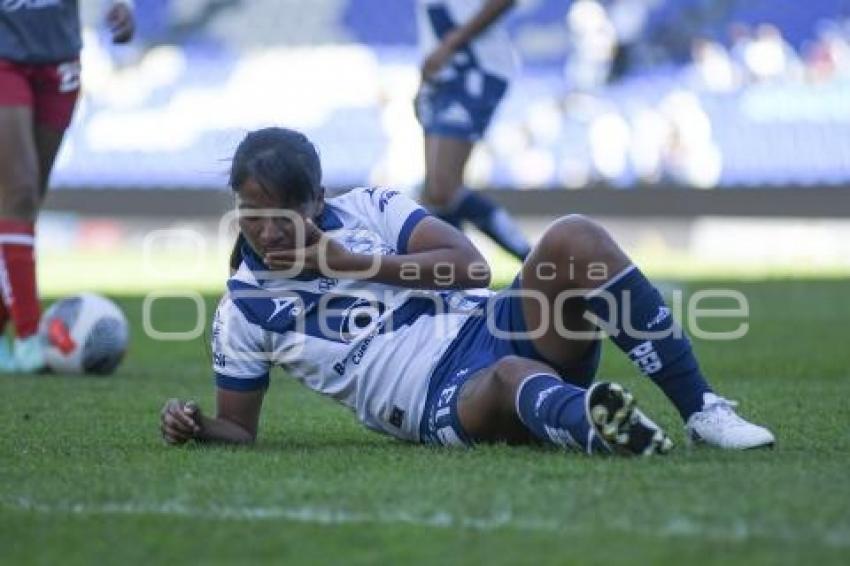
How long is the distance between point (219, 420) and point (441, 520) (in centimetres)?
133

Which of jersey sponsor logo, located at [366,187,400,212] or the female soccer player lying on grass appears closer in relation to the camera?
the female soccer player lying on grass

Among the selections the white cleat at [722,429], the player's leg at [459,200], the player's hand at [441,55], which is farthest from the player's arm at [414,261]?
the player's leg at [459,200]

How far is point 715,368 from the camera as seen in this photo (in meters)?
7.16

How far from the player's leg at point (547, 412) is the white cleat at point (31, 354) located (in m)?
3.32

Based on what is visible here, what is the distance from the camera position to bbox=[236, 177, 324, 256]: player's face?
389 cm

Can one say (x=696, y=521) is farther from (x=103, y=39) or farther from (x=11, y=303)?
(x=103, y=39)

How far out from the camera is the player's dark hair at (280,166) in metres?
3.92

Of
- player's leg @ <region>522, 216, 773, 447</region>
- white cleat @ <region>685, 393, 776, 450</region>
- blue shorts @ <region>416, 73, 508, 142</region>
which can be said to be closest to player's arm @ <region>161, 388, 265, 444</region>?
player's leg @ <region>522, 216, 773, 447</region>

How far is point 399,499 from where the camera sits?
329 centimetres

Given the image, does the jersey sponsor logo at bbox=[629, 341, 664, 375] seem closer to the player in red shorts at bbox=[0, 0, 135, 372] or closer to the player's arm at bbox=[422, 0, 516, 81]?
the player in red shorts at bbox=[0, 0, 135, 372]

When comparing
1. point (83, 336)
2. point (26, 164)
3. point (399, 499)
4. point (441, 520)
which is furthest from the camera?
point (83, 336)

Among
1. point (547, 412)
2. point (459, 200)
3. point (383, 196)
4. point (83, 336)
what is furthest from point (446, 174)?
point (547, 412)

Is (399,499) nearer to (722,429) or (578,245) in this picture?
(578,245)

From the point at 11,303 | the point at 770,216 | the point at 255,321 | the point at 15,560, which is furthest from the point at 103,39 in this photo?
the point at 15,560
